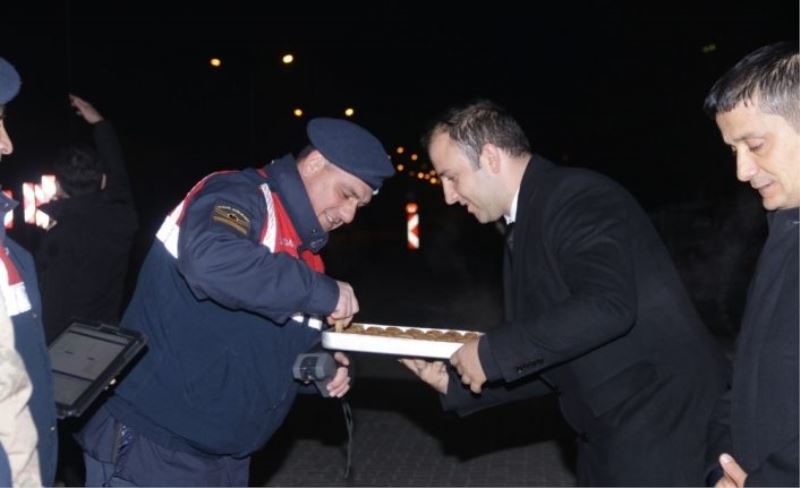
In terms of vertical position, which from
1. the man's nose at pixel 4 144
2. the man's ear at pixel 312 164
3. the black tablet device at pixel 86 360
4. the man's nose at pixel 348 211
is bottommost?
the black tablet device at pixel 86 360

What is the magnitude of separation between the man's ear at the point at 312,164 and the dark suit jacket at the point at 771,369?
5.92ft

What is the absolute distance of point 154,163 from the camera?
1371 inches

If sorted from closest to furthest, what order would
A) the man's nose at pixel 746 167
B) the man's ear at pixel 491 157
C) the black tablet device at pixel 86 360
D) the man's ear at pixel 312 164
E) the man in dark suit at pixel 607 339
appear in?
the man's nose at pixel 746 167 < the black tablet device at pixel 86 360 < the man in dark suit at pixel 607 339 < the man's ear at pixel 491 157 < the man's ear at pixel 312 164

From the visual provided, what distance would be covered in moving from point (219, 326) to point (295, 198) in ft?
1.83

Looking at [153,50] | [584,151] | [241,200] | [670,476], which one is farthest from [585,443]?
[584,151]

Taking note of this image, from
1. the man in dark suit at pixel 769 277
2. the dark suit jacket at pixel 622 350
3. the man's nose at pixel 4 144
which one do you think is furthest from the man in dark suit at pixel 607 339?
the man's nose at pixel 4 144

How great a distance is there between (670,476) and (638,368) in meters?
0.37

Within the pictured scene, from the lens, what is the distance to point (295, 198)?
11.0 ft

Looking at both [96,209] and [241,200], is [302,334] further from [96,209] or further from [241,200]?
[96,209]

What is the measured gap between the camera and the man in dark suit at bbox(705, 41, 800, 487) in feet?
6.35

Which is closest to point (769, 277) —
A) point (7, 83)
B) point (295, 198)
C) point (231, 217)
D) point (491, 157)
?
point (491, 157)

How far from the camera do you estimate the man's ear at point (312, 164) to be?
350 centimetres

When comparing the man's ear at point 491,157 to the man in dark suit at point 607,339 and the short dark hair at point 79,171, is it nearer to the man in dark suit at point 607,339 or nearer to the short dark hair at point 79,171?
the man in dark suit at point 607,339

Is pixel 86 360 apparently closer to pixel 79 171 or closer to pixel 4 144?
pixel 4 144
